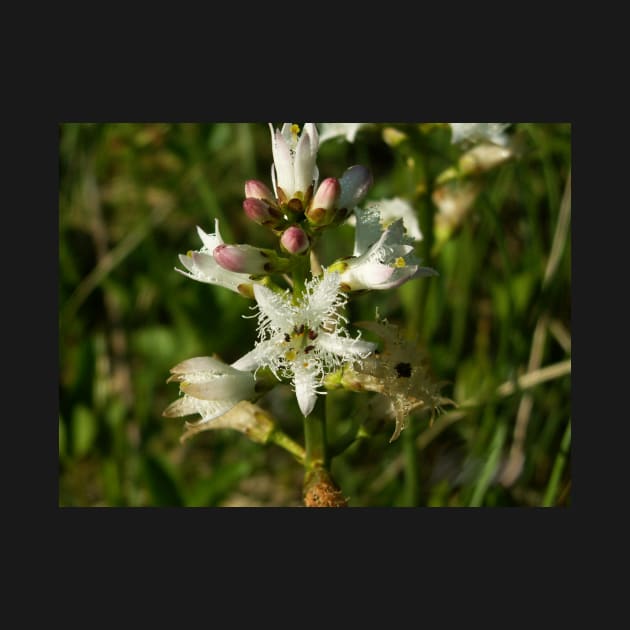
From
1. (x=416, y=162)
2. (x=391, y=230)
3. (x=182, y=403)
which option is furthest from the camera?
(x=416, y=162)

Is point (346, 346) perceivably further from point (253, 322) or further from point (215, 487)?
point (253, 322)

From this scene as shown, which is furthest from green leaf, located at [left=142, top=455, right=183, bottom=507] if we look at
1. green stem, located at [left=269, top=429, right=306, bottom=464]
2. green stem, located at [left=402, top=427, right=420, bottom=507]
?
green stem, located at [left=269, top=429, right=306, bottom=464]

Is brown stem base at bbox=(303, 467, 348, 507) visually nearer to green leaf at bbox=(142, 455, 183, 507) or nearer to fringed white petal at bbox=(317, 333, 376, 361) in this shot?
fringed white petal at bbox=(317, 333, 376, 361)

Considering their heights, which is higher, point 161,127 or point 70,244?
point 161,127

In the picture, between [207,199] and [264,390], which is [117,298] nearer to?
[207,199]

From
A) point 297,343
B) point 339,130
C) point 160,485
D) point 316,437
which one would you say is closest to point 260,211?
point 297,343

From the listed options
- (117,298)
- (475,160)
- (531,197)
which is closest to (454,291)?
(531,197)
